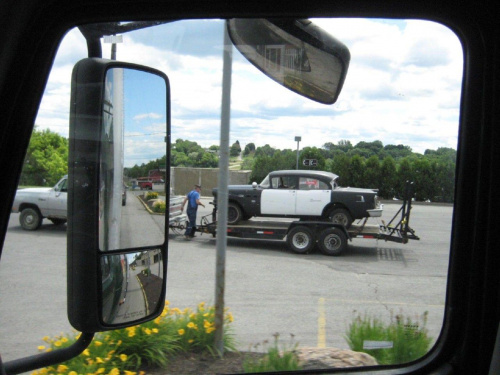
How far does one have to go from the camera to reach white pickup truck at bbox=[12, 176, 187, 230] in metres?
1.38

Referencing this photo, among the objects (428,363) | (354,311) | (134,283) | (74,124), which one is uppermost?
(74,124)

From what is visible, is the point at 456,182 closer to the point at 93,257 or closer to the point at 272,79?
the point at 272,79

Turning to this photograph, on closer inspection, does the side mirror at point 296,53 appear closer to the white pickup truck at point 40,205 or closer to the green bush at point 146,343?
the white pickup truck at point 40,205

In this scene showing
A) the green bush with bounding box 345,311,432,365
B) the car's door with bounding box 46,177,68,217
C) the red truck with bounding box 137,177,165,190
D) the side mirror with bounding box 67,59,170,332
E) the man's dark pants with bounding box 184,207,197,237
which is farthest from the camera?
the green bush with bounding box 345,311,432,365

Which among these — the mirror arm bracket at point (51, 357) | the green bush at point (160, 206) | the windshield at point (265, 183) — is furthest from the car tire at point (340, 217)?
the mirror arm bracket at point (51, 357)

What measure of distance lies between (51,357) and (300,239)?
0.88 meters

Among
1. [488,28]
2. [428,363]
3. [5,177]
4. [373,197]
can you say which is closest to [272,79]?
[373,197]

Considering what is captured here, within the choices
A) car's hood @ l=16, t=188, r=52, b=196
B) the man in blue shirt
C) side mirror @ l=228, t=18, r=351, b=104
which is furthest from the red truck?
side mirror @ l=228, t=18, r=351, b=104

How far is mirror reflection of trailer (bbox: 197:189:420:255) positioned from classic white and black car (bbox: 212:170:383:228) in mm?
30

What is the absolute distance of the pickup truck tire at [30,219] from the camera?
142 centimetres

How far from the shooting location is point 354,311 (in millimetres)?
1816

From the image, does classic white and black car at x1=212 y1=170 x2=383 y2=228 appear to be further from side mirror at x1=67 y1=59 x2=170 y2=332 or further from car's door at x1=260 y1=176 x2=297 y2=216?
side mirror at x1=67 y1=59 x2=170 y2=332

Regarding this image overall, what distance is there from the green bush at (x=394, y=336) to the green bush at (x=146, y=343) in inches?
17.9

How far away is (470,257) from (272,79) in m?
0.94
